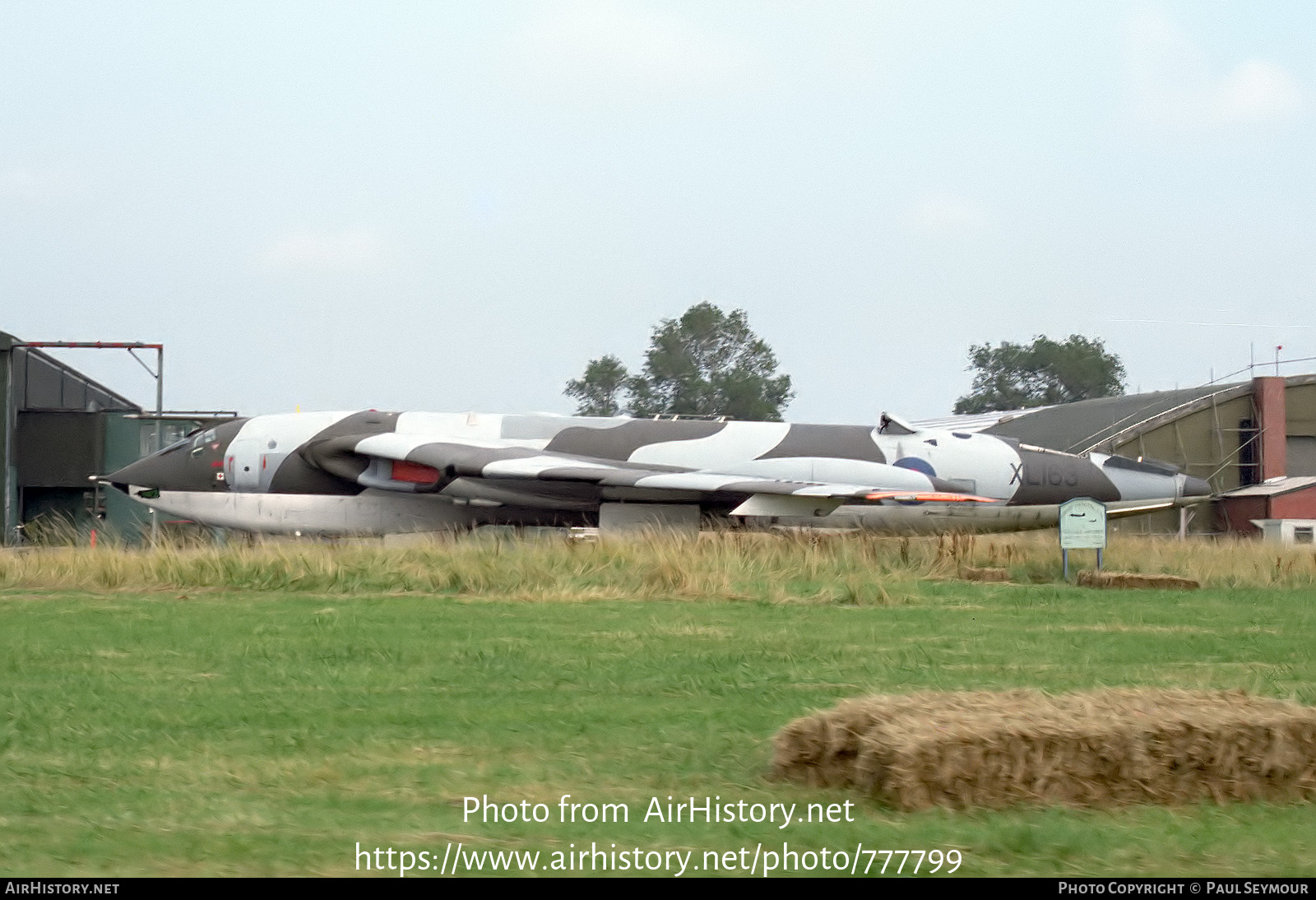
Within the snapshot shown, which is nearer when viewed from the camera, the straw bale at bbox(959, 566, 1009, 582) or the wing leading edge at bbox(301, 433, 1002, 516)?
the straw bale at bbox(959, 566, 1009, 582)

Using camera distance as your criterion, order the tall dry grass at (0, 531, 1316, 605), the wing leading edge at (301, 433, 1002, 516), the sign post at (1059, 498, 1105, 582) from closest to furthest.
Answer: the tall dry grass at (0, 531, 1316, 605) < the sign post at (1059, 498, 1105, 582) < the wing leading edge at (301, 433, 1002, 516)

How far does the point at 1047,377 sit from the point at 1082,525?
248 feet

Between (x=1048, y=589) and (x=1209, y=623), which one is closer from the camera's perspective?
(x=1209, y=623)

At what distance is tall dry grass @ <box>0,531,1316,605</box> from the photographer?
49.4 ft

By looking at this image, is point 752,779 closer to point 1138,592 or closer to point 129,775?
point 129,775

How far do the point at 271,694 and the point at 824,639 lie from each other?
4673 mm

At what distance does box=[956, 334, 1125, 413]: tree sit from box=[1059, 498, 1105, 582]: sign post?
2816 inches

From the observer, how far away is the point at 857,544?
69.5 ft

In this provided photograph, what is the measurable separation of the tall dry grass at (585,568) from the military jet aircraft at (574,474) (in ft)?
10.1

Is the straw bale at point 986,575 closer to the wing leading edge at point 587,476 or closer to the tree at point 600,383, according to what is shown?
the wing leading edge at point 587,476

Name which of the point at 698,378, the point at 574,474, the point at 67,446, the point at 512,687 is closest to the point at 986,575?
the point at 574,474

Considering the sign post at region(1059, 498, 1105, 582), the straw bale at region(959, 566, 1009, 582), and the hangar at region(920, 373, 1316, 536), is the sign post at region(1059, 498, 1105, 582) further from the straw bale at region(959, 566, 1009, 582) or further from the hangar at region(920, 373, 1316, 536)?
the hangar at region(920, 373, 1316, 536)

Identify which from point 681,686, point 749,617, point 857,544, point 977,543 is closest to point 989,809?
point 681,686

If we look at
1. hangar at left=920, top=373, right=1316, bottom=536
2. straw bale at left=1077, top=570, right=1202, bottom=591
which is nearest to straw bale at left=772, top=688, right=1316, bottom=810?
straw bale at left=1077, top=570, right=1202, bottom=591
